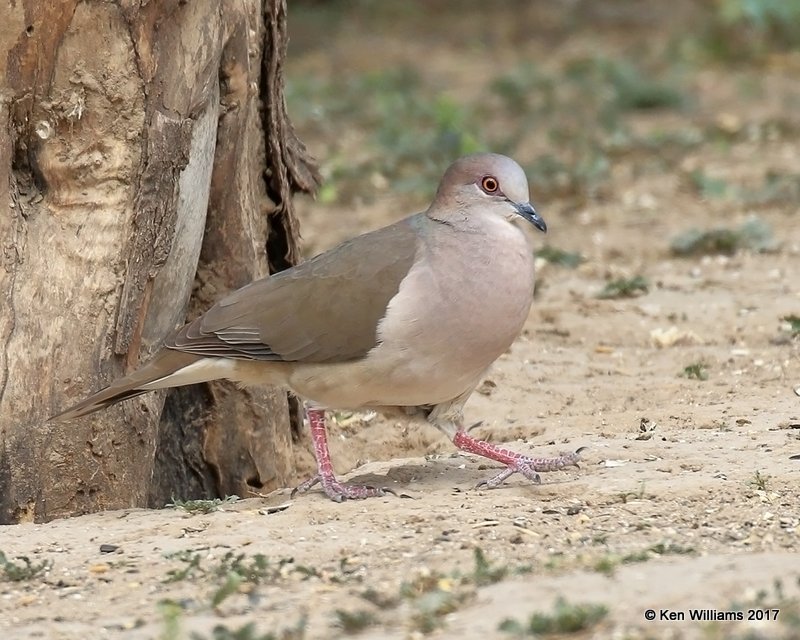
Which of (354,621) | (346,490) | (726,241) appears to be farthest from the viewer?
(726,241)

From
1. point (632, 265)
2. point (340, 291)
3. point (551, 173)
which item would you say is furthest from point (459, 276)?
point (551, 173)

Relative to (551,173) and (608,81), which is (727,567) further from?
(608,81)

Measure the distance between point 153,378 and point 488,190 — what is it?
4.69 feet

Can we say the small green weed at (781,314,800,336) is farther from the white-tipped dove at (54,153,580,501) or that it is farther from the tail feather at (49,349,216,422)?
the tail feather at (49,349,216,422)

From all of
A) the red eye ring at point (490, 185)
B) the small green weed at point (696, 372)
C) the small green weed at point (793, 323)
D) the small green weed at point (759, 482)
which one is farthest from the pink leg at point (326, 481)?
the small green weed at point (793, 323)

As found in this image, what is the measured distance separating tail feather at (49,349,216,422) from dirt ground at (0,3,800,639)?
1.32 feet

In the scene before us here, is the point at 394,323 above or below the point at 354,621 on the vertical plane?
above

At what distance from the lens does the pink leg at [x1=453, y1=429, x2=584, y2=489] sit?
5.31 meters

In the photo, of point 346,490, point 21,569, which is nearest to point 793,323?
point 346,490

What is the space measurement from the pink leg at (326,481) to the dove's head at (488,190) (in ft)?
3.01

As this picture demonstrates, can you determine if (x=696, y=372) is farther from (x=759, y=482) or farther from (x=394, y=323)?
(x=394, y=323)

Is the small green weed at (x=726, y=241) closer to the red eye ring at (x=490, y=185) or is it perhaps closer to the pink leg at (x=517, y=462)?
the pink leg at (x=517, y=462)

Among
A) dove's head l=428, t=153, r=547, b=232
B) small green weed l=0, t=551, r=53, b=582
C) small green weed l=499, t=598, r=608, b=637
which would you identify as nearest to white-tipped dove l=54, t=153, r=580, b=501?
dove's head l=428, t=153, r=547, b=232

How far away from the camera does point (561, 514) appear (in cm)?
476
